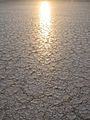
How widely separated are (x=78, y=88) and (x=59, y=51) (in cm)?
91

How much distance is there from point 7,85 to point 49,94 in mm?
323

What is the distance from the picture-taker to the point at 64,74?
167cm

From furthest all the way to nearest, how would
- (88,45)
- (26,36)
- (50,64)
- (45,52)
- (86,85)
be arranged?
(26,36) < (88,45) < (45,52) < (50,64) < (86,85)

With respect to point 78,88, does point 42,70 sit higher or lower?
higher

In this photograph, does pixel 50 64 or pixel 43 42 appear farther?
A: pixel 43 42

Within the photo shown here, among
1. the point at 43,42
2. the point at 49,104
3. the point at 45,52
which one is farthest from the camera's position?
the point at 43,42

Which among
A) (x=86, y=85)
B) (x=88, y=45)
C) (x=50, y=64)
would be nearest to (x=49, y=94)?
(x=86, y=85)

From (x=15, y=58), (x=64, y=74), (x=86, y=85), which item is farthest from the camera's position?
(x=15, y=58)

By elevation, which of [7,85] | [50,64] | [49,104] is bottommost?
[49,104]

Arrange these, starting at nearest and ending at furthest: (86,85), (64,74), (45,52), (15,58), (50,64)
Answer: (86,85), (64,74), (50,64), (15,58), (45,52)

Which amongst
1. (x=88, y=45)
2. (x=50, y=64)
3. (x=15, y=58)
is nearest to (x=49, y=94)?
(x=50, y=64)

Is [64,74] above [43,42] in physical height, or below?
below

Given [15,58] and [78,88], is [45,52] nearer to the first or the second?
[15,58]

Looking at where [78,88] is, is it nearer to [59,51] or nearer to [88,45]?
[59,51]
